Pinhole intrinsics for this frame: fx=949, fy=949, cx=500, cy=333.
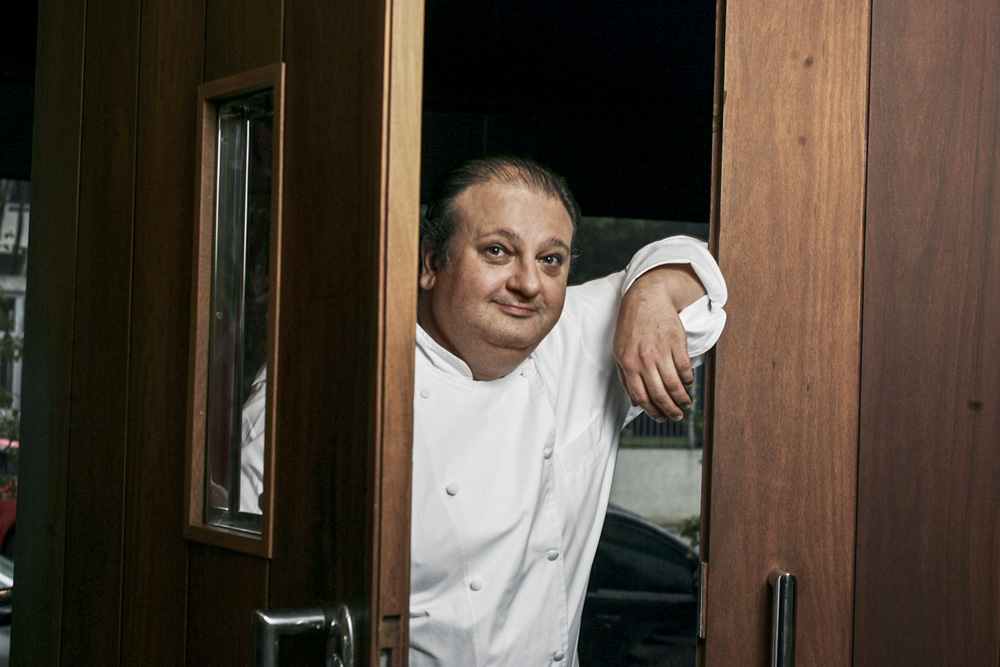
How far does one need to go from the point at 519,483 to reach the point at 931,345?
0.75m

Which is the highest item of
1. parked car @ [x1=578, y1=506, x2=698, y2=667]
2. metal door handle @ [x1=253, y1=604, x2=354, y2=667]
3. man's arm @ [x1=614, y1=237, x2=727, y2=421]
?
man's arm @ [x1=614, y1=237, x2=727, y2=421]

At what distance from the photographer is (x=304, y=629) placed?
1.02 meters

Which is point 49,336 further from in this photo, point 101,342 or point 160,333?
point 160,333

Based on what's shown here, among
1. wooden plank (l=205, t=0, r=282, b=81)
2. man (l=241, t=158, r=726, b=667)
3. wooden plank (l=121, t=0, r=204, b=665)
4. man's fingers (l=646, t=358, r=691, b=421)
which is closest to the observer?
wooden plank (l=205, t=0, r=282, b=81)

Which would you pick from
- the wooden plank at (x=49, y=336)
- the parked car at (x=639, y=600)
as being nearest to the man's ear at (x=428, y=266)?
the wooden plank at (x=49, y=336)

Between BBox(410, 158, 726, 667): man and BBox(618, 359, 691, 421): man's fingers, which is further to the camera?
BBox(410, 158, 726, 667): man

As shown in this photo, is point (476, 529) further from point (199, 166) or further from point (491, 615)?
point (199, 166)

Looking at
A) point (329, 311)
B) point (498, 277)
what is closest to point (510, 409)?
point (498, 277)

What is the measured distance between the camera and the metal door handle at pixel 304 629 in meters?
0.99

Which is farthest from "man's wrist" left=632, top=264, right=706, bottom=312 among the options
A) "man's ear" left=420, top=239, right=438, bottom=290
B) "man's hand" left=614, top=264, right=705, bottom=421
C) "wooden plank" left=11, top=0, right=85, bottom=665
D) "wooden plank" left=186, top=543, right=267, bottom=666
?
"wooden plank" left=11, top=0, right=85, bottom=665

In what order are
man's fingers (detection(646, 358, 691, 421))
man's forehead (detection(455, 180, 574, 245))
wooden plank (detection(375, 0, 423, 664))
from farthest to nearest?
man's forehead (detection(455, 180, 574, 245))
man's fingers (detection(646, 358, 691, 421))
wooden plank (detection(375, 0, 423, 664))

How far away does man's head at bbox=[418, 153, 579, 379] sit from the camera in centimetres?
173

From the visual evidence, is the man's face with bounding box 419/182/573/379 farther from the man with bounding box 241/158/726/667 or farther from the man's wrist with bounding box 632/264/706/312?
the man's wrist with bounding box 632/264/706/312

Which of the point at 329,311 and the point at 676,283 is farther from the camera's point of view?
the point at 676,283
